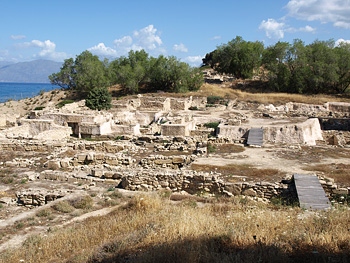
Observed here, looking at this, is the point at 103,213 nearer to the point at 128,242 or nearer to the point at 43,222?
the point at 43,222

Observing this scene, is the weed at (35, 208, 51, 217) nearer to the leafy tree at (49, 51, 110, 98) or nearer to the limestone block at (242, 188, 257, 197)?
the limestone block at (242, 188, 257, 197)

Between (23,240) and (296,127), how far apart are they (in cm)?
1640

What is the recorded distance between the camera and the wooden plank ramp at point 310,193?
872 cm

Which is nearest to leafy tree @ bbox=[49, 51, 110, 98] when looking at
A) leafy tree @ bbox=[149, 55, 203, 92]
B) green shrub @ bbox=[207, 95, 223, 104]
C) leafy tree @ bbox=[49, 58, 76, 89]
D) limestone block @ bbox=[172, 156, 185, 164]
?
leafy tree @ bbox=[49, 58, 76, 89]

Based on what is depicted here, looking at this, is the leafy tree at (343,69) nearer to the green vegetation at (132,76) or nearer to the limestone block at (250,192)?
the green vegetation at (132,76)

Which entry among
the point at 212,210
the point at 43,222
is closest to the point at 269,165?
the point at 212,210

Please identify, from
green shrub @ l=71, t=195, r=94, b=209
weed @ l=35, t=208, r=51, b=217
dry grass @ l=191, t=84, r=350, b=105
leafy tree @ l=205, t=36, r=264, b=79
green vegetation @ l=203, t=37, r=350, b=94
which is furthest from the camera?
leafy tree @ l=205, t=36, r=264, b=79

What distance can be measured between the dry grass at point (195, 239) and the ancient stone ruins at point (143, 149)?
8.90 ft

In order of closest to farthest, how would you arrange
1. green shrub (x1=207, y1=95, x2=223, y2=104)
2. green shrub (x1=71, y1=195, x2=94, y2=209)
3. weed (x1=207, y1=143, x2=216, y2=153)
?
green shrub (x1=71, y1=195, x2=94, y2=209)
weed (x1=207, y1=143, x2=216, y2=153)
green shrub (x1=207, y1=95, x2=223, y2=104)

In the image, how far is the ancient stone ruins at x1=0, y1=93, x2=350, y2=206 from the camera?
1047cm

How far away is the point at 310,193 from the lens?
31.2ft

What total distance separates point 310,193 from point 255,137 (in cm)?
898

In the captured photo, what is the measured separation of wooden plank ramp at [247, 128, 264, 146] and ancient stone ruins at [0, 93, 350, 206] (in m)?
0.19

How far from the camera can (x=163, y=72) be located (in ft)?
138
